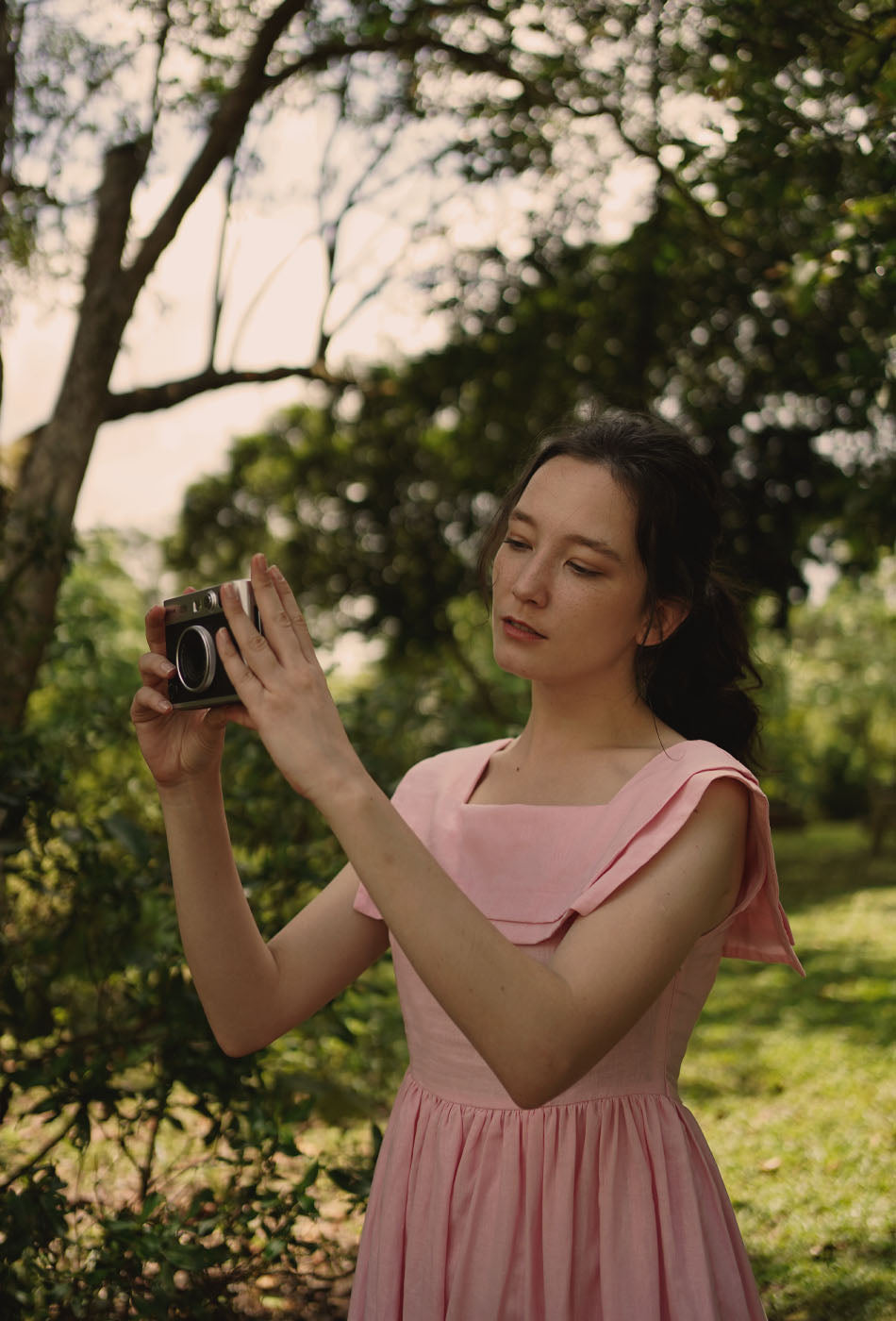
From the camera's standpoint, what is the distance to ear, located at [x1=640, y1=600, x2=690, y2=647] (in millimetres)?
1739

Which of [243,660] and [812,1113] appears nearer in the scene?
[243,660]

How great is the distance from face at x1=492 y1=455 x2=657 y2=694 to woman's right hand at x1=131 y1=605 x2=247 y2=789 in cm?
42

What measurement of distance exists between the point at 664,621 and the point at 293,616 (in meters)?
0.67

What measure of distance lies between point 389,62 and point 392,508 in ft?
40.3

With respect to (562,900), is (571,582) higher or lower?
higher

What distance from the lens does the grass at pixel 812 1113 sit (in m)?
3.78

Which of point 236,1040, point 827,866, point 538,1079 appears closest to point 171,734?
point 236,1040

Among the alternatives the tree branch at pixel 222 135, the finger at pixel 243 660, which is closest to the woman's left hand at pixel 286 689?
the finger at pixel 243 660

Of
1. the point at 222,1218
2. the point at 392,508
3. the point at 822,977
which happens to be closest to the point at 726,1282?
the point at 222,1218

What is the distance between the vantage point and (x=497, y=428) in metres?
14.5

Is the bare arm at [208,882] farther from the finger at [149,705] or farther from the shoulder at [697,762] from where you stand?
the shoulder at [697,762]

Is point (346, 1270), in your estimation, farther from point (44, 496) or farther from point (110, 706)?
point (44, 496)

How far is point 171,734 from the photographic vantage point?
5.24 ft

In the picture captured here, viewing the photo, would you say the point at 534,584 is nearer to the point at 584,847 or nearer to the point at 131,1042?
the point at 584,847
